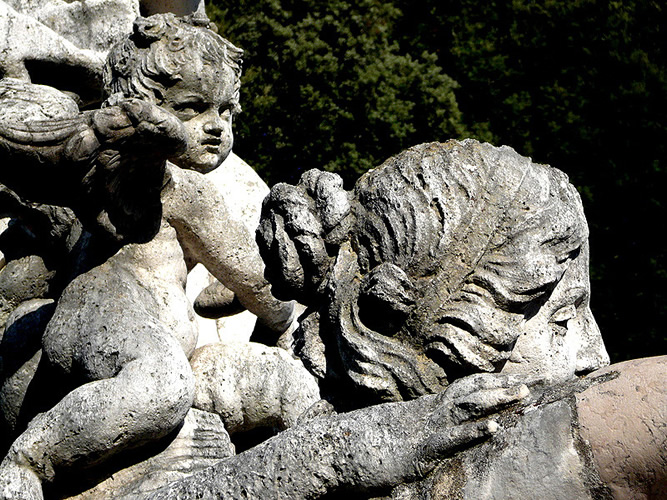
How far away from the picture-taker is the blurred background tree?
438 inches

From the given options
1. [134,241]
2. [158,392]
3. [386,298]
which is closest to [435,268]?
[386,298]

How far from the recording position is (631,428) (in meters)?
2.23

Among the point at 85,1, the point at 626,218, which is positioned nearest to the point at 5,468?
the point at 85,1

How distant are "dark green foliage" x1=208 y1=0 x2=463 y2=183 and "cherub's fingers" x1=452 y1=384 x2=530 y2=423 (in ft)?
30.2

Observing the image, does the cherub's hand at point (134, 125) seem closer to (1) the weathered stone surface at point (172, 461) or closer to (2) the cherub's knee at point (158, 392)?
(2) the cherub's knee at point (158, 392)

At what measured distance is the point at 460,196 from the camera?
2.82 metres

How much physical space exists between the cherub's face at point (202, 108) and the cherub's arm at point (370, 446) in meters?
1.61

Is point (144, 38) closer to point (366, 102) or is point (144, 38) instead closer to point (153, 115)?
point (153, 115)

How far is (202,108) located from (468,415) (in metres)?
1.88

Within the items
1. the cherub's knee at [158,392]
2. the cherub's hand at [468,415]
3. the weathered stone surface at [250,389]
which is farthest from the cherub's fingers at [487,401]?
the weathered stone surface at [250,389]

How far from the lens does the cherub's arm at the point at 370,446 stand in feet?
8.02

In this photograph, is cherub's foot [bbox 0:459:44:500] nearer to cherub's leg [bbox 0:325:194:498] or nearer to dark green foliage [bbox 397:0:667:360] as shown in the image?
cherub's leg [bbox 0:325:194:498]

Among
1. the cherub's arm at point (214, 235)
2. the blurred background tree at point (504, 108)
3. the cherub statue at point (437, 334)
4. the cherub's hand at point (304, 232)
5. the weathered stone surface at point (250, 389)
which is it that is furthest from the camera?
the blurred background tree at point (504, 108)

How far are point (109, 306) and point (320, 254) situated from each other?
837 mm
